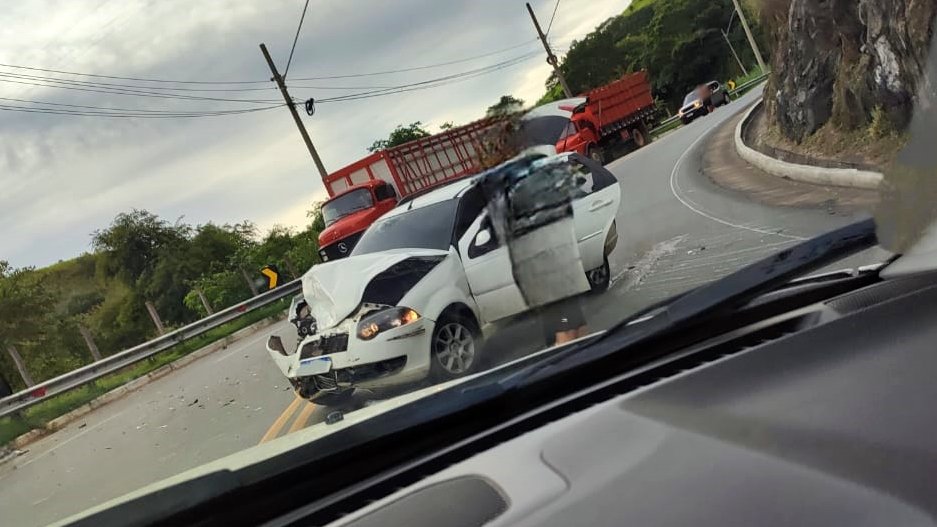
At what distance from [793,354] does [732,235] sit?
1264mm

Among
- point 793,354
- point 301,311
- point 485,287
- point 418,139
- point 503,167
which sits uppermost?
point 418,139

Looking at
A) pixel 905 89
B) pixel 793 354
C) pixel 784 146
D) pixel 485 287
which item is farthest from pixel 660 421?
pixel 784 146

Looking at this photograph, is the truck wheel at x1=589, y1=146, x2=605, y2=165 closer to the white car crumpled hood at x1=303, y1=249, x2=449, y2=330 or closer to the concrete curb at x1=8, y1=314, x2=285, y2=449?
the white car crumpled hood at x1=303, y1=249, x2=449, y2=330

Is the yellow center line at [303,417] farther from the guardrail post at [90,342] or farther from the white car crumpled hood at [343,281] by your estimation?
the guardrail post at [90,342]

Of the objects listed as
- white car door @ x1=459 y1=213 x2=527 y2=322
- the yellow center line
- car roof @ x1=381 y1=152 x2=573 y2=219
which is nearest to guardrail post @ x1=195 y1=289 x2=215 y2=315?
the yellow center line

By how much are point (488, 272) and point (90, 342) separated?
145cm

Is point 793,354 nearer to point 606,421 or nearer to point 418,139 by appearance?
point 606,421

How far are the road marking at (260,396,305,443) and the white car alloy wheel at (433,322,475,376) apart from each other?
68 centimetres

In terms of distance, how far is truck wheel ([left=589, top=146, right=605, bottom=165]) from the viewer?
10.8ft

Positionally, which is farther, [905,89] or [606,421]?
[905,89]

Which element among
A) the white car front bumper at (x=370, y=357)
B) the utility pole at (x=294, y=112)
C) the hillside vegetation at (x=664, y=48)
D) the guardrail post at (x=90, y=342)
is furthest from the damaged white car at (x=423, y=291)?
the guardrail post at (x=90, y=342)

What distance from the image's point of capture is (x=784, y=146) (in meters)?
3.83

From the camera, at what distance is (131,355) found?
2846 millimetres

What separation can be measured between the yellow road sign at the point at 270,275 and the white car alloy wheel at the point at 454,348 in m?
0.77
